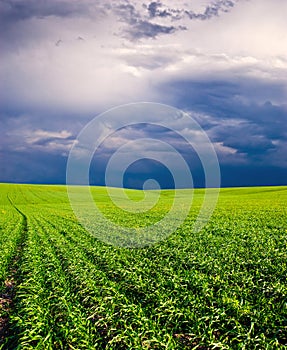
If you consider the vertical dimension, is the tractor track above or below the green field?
below

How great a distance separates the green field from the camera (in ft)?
28.9

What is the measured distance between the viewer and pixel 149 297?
11.7 meters

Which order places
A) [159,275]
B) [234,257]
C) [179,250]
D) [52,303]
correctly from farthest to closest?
[179,250], [234,257], [159,275], [52,303]

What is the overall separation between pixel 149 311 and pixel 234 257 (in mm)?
7380

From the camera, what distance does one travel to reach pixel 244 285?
12.1 m

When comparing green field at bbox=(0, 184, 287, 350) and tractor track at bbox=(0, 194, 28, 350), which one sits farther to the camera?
tractor track at bbox=(0, 194, 28, 350)

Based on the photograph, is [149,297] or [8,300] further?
[8,300]

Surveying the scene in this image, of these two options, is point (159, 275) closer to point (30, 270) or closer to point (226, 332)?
point (226, 332)

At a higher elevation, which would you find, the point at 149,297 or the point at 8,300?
the point at 149,297

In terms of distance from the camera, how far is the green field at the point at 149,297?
8.82m

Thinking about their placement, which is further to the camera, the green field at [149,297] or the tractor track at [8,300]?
the tractor track at [8,300]

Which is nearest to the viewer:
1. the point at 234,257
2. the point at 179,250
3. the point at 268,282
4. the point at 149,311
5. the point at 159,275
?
the point at 149,311

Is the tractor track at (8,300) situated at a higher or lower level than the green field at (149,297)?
lower

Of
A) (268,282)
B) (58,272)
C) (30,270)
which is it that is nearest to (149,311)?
(268,282)
